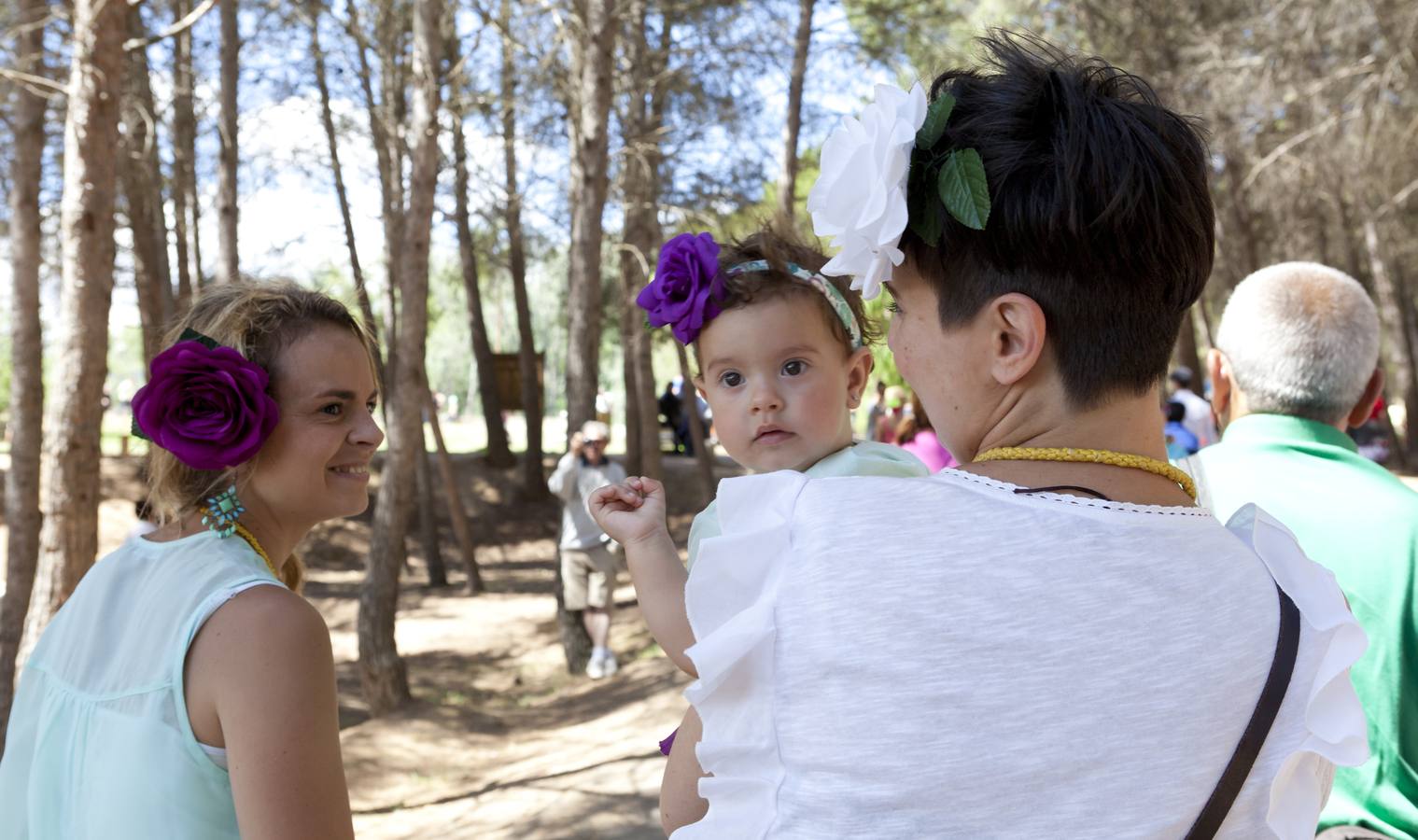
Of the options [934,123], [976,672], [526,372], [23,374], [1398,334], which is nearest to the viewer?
[976,672]

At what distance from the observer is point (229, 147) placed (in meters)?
10.2

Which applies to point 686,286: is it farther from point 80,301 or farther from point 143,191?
point 143,191

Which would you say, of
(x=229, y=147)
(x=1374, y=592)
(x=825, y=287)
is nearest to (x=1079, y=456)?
(x=825, y=287)

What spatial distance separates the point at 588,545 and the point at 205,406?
7.57m

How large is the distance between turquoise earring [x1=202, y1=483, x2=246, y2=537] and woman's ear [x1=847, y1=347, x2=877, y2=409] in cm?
116

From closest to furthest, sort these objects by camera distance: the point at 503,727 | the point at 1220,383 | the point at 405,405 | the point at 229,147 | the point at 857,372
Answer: the point at 857,372 → the point at 1220,383 → the point at 503,727 → the point at 405,405 → the point at 229,147

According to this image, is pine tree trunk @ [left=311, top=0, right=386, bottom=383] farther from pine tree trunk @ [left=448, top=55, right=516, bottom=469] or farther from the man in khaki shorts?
the man in khaki shorts

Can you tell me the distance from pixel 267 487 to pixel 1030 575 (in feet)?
4.73

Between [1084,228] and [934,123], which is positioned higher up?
[934,123]

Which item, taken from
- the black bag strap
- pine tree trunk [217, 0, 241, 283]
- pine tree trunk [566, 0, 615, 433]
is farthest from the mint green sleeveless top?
pine tree trunk [217, 0, 241, 283]

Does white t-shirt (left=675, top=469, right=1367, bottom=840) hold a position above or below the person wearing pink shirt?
above

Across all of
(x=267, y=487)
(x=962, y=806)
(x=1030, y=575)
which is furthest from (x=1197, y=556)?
(x=267, y=487)

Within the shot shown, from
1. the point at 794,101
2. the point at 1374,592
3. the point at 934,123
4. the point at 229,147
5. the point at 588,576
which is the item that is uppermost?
the point at 794,101

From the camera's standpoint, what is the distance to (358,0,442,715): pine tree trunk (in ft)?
27.9
